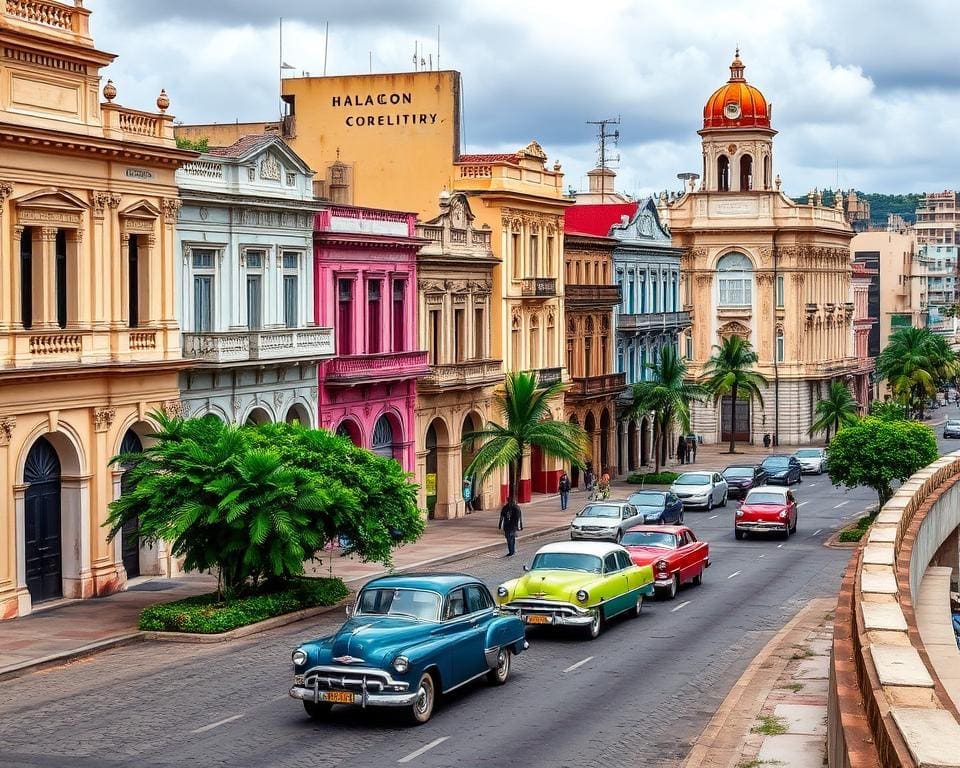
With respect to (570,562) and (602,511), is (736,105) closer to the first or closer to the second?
(602,511)

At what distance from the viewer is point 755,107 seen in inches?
3942

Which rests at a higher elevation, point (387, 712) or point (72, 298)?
point (72, 298)

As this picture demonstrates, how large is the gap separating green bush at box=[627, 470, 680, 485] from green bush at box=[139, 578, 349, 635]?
119 feet

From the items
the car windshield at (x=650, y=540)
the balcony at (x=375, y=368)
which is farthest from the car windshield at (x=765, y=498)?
the car windshield at (x=650, y=540)

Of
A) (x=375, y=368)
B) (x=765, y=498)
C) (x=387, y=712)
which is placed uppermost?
(x=375, y=368)

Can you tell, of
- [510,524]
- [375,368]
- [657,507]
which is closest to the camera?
[510,524]

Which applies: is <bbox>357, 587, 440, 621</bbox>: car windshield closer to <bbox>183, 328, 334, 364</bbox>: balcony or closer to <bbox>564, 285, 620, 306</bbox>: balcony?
<bbox>183, 328, 334, 364</bbox>: balcony

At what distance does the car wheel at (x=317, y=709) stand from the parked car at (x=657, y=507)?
2663cm

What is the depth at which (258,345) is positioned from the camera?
137 ft

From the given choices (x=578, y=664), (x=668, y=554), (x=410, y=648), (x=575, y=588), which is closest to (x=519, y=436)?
(x=668, y=554)

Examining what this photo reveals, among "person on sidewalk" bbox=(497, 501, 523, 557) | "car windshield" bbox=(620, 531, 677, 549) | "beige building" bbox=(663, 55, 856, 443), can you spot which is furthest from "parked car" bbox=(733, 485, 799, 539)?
"beige building" bbox=(663, 55, 856, 443)

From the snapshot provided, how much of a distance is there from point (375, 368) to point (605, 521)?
8257 mm

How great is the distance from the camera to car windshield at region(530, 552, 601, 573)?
30.5 meters

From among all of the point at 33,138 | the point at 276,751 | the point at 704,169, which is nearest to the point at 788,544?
the point at 33,138
